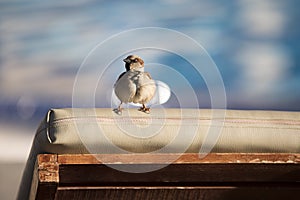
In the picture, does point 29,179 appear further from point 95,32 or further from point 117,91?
point 95,32

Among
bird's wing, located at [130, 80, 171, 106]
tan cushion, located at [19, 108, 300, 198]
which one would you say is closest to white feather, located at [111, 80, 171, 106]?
bird's wing, located at [130, 80, 171, 106]

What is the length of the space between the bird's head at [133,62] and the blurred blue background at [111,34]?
2.53 metres

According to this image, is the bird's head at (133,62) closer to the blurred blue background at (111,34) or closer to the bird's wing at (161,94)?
the bird's wing at (161,94)

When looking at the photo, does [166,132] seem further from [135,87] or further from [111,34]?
[111,34]

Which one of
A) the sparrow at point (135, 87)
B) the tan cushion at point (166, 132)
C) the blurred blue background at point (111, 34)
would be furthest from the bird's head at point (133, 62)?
the blurred blue background at point (111, 34)

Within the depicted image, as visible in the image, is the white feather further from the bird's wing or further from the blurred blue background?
the blurred blue background

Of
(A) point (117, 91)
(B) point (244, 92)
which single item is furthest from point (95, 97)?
(B) point (244, 92)

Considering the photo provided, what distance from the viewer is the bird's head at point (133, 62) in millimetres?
1354

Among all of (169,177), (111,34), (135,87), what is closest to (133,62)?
(135,87)

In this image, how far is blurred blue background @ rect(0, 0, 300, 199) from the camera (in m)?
4.04

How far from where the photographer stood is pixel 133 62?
137 cm

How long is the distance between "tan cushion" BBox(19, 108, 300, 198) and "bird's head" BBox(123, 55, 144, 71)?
0.24 meters

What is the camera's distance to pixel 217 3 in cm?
453

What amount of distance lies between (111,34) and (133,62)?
2907mm
